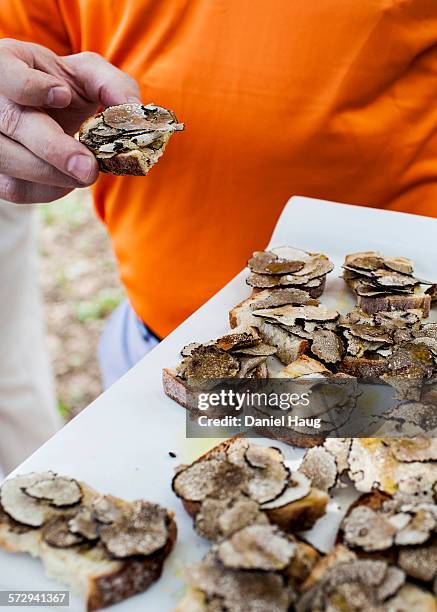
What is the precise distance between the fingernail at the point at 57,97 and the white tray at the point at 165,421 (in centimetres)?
41

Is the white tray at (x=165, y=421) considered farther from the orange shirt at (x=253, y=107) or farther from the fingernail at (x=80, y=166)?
the fingernail at (x=80, y=166)

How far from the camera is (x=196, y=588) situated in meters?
0.79

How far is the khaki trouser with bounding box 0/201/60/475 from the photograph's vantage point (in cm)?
200

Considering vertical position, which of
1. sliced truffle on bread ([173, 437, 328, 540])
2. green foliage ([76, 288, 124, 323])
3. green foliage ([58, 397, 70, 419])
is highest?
sliced truffle on bread ([173, 437, 328, 540])

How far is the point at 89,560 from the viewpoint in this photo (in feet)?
2.78

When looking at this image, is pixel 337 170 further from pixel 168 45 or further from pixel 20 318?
pixel 20 318

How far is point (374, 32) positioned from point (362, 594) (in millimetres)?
→ 1028

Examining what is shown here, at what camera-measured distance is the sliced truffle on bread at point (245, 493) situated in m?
0.86

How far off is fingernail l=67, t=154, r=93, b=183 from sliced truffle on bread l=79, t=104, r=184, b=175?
7 cm

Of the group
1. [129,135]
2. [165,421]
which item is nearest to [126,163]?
[129,135]

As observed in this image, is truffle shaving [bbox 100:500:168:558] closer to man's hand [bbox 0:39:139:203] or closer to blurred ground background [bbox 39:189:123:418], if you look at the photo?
man's hand [bbox 0:39:139:203]

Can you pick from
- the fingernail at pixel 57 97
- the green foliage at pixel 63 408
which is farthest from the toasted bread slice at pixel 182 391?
the green foliage at pixel 63 408

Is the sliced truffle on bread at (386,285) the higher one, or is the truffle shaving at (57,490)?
the sliced truffle on bread at (386,285)

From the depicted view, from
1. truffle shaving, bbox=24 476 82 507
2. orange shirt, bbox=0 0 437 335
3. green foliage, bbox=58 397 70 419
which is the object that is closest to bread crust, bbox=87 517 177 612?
truffle shaving, bbox=24 476 82 507
